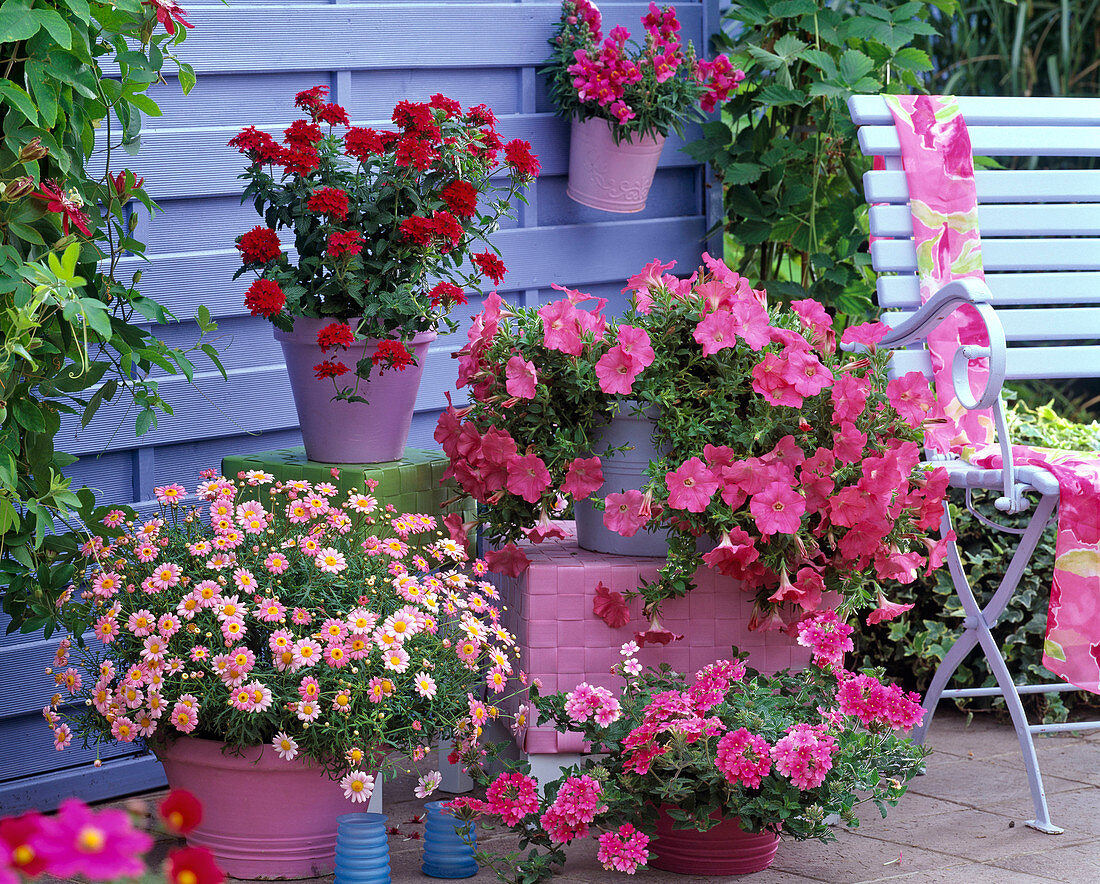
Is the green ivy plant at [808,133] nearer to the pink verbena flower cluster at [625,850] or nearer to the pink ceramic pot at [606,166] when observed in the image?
the pink ceramic pot at [606,166]

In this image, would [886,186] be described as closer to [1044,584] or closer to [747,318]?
[747,318]

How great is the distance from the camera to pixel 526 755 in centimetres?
206

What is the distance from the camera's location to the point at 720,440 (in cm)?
204

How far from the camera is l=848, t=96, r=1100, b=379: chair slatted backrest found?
8.34ft

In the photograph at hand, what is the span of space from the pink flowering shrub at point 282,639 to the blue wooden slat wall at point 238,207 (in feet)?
1.22

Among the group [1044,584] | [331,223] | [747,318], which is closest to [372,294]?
[331,223]

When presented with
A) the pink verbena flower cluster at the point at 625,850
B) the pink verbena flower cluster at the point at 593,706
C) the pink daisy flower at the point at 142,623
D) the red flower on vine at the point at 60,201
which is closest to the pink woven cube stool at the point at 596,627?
the pink verbena flower cluster at the point at 593,706

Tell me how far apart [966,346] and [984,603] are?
40.9 inches

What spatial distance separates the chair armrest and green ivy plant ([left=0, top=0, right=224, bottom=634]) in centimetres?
125

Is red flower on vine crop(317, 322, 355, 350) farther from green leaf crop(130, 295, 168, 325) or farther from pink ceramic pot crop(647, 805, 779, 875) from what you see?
pink ceramic pot crop(647, 805, 779, 875)

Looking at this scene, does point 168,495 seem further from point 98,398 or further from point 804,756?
point 804,756

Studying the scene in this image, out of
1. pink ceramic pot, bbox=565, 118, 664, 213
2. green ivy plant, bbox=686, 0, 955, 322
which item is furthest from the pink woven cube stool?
green ivy plant, bbox=686, 0, 955, 322

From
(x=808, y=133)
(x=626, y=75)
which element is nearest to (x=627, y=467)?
(x=626, y=75)

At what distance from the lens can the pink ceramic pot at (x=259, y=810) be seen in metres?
1.87
